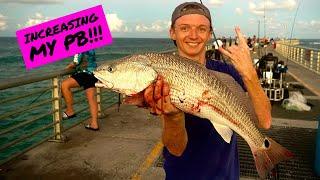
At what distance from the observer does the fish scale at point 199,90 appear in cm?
260

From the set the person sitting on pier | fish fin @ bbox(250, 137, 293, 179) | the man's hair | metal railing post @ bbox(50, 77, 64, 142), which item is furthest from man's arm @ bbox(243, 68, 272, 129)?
the person sitting on pier

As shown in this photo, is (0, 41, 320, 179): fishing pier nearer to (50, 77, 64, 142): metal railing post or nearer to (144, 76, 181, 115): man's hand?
(50, 77, 64, 142): metal railing post

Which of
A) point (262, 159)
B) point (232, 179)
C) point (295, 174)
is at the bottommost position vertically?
point (295, 174)

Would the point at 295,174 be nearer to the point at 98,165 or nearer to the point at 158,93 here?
the point at 98,165

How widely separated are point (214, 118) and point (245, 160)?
3.71 meters

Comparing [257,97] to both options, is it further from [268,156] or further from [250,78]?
[268,156]

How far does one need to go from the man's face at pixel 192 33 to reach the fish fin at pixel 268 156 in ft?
2.95

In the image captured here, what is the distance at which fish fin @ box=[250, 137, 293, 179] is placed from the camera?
2.87 metres

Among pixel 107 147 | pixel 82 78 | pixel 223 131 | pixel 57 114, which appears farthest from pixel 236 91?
pixel 82 78

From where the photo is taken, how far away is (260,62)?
12484 mm

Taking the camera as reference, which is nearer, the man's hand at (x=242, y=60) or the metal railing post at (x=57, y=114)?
the man's hand at (x=242, y=60)

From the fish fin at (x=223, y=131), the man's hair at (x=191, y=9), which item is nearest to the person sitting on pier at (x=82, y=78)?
the man's hair at (x=191, y=9)

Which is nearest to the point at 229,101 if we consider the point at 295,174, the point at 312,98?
the point at 295,174

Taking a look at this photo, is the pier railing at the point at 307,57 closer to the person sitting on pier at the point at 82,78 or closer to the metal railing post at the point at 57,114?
the person sitting on pier at the point at 82,78
